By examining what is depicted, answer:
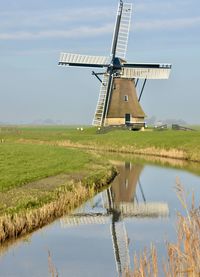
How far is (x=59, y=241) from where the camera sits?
1280 centimetres

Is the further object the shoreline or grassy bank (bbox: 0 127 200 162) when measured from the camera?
grassy bank (bbox: 0 127 200 162)

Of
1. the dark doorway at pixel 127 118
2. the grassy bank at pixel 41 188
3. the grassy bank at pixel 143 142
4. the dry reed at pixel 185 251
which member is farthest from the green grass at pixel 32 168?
the dark doorway at pixel 127 118

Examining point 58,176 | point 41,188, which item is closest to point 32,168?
point 58,176

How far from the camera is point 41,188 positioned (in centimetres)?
1780

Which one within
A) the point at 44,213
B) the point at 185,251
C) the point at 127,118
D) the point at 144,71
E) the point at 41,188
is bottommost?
the point at 44,213

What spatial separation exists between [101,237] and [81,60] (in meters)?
43.6

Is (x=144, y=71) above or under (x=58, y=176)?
above

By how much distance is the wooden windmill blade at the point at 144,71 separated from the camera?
54688mm

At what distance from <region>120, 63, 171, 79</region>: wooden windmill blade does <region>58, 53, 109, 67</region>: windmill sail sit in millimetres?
2447

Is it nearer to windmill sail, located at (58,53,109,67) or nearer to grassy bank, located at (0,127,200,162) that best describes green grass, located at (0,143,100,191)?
grassy bank, located at (0,127,200,162)

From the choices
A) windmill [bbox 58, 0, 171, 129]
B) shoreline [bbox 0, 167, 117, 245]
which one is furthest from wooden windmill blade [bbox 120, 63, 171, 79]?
shoreline [bbox 0, 167, 117, 245]

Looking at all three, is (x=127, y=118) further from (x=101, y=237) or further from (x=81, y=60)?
(x=101, y=237)

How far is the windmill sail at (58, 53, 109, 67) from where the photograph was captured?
2160 inches

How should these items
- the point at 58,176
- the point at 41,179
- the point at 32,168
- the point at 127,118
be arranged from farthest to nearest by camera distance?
the point at 127,118 < the point at 32,168 < the point at 58,176 < the point at 41,179
